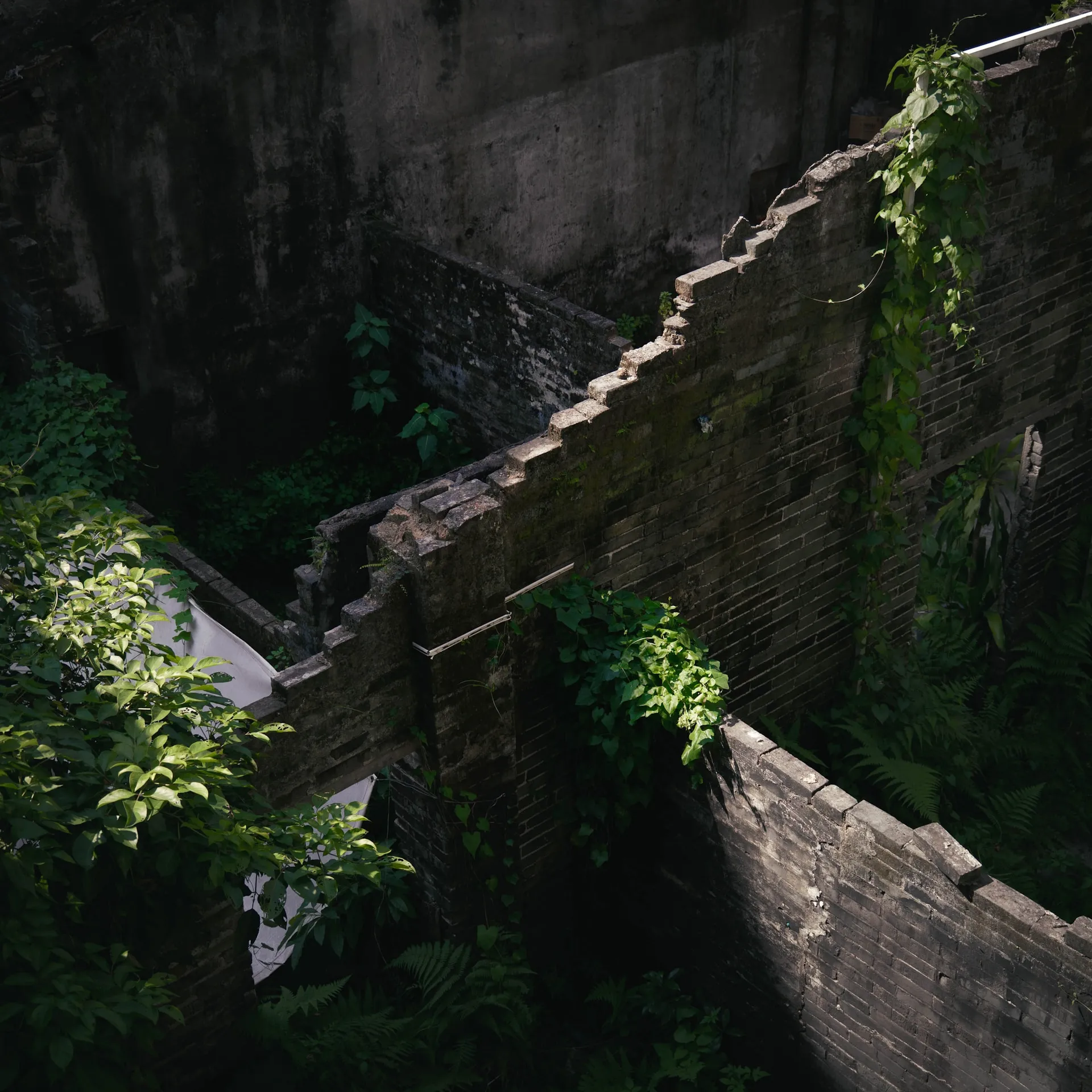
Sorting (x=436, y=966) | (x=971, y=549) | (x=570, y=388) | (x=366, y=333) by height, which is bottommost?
(x=436, y=966)

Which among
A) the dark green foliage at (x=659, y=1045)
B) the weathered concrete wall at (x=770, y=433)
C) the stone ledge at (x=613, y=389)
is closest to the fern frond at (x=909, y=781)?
the weathered concrete wall at (x=770, y=433)

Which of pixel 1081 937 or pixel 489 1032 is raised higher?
pixel 1081 937

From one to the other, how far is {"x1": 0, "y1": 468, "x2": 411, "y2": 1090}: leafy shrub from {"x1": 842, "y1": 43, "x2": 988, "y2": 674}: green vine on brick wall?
13.2ft

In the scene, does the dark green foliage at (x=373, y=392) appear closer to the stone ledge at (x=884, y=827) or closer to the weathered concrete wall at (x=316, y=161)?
the weathered concrete wall at (x=316, y=161)

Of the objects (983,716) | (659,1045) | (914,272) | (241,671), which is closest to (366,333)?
(241,671)

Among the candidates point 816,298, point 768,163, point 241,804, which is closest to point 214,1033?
point 241,804

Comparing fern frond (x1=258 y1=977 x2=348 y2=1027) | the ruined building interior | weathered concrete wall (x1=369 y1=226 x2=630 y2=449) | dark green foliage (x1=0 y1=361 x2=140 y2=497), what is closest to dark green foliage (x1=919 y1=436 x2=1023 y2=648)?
the ruined building interior

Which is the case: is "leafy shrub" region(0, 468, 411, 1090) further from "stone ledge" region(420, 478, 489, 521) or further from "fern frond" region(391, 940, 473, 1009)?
"stone ledge" region(420, 478, 489, 521)

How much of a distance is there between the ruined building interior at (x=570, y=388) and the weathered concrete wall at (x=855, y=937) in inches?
0.8

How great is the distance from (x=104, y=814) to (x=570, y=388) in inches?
223

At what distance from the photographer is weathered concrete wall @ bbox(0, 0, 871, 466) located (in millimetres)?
9625

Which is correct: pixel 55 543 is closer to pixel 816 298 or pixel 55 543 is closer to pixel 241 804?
pixel 241 804

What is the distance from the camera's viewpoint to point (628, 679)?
22.6 feet

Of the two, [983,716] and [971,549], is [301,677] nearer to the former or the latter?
[983,716]
